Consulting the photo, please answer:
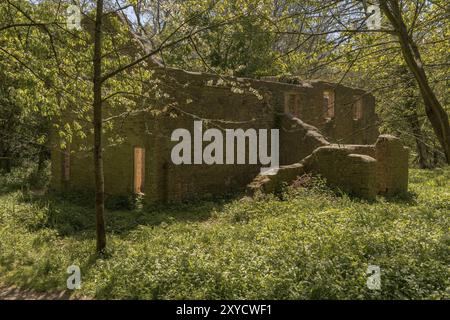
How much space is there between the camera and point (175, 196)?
1331 centimetres

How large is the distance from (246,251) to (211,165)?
800cm

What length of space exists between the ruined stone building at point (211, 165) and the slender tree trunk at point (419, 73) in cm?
444

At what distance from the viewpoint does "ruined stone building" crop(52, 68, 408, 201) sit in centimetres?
1264

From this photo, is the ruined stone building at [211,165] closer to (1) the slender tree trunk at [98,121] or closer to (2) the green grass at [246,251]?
(2) the green grass at [246,251]

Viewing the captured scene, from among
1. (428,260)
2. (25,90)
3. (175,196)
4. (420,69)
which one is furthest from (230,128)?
(428,260)

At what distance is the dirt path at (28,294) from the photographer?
596cm

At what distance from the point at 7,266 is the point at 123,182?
657 centimetres

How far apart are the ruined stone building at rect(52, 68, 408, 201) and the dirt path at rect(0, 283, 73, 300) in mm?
6028

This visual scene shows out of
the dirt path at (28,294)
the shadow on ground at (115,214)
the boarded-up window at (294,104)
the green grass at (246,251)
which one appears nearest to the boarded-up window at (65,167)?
the shadow on ground at (115,214)

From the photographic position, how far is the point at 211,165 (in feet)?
47.5

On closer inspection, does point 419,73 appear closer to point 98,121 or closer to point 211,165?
point 98,121

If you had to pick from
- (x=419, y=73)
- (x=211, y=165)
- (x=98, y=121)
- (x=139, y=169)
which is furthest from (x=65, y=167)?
(x=419, y=73)

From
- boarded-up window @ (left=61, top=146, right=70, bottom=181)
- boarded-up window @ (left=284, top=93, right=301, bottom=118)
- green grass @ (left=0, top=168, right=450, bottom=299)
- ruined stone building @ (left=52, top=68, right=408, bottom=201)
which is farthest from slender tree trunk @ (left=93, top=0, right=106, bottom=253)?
boarded-up window @ (left=284, top=93, right=301, bottom=118)

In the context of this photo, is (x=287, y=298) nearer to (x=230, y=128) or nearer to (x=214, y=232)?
(x=214, y=232)
